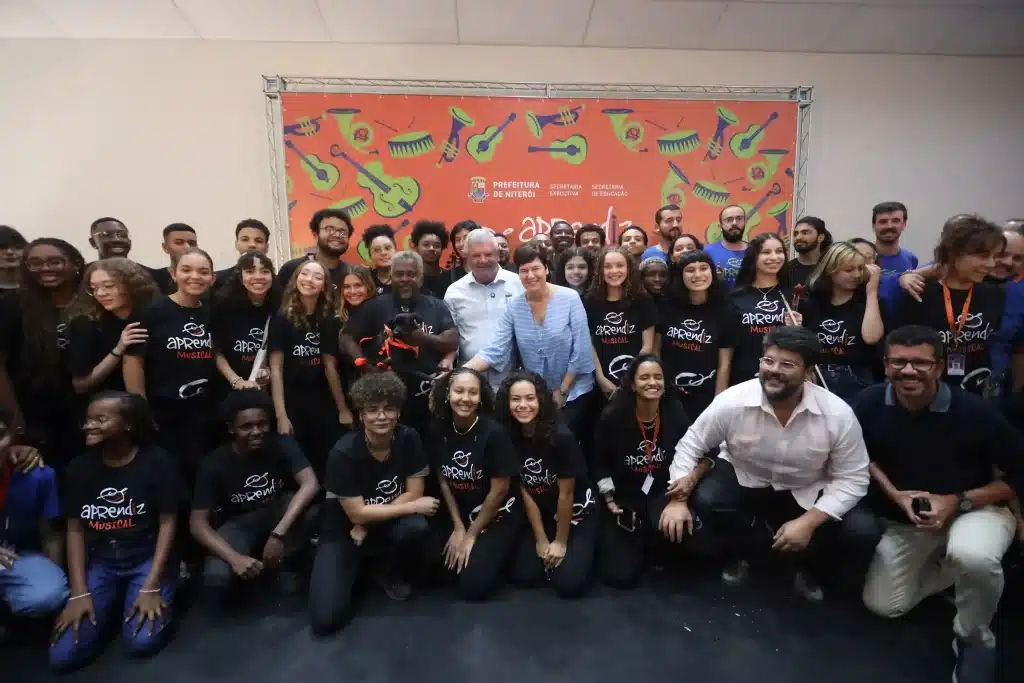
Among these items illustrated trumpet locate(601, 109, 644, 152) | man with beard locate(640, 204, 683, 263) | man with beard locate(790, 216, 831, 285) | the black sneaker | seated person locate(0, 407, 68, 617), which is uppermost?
illustrated trumpet locate(601, 109, 644, 152)

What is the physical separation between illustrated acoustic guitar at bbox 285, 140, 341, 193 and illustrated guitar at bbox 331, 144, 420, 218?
127mm

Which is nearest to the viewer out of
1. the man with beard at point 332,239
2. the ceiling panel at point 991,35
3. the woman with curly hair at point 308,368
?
the woman with curly hair at point 308,368

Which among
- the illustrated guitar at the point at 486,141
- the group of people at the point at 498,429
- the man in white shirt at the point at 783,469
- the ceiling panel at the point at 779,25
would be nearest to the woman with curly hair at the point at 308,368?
the group of people at the point at 498,429

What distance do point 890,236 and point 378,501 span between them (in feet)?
12.9

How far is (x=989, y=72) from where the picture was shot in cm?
511

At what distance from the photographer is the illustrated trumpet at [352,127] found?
460 cm

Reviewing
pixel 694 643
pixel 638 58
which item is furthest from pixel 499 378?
pixel 638 58

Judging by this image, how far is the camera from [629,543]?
2754 mm

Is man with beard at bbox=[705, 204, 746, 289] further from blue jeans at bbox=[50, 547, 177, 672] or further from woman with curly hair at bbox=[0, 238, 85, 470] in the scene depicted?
woman with curly hair at bbox=[0, 238, 85, 470]

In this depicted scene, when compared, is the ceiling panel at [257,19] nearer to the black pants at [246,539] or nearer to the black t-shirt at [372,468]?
the black t-shirt at [372,468]

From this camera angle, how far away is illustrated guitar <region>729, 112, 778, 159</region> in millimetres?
4824

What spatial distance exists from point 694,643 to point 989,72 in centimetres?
621

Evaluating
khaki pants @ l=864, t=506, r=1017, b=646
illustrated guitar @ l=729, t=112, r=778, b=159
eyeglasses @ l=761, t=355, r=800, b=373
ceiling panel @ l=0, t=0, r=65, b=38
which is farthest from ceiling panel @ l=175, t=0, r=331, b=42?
khaki pants @ l=864, t=506, r=1017, b=646

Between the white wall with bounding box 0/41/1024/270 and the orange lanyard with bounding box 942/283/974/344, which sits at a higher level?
the white wall with bounding box 0/41/1024/270
